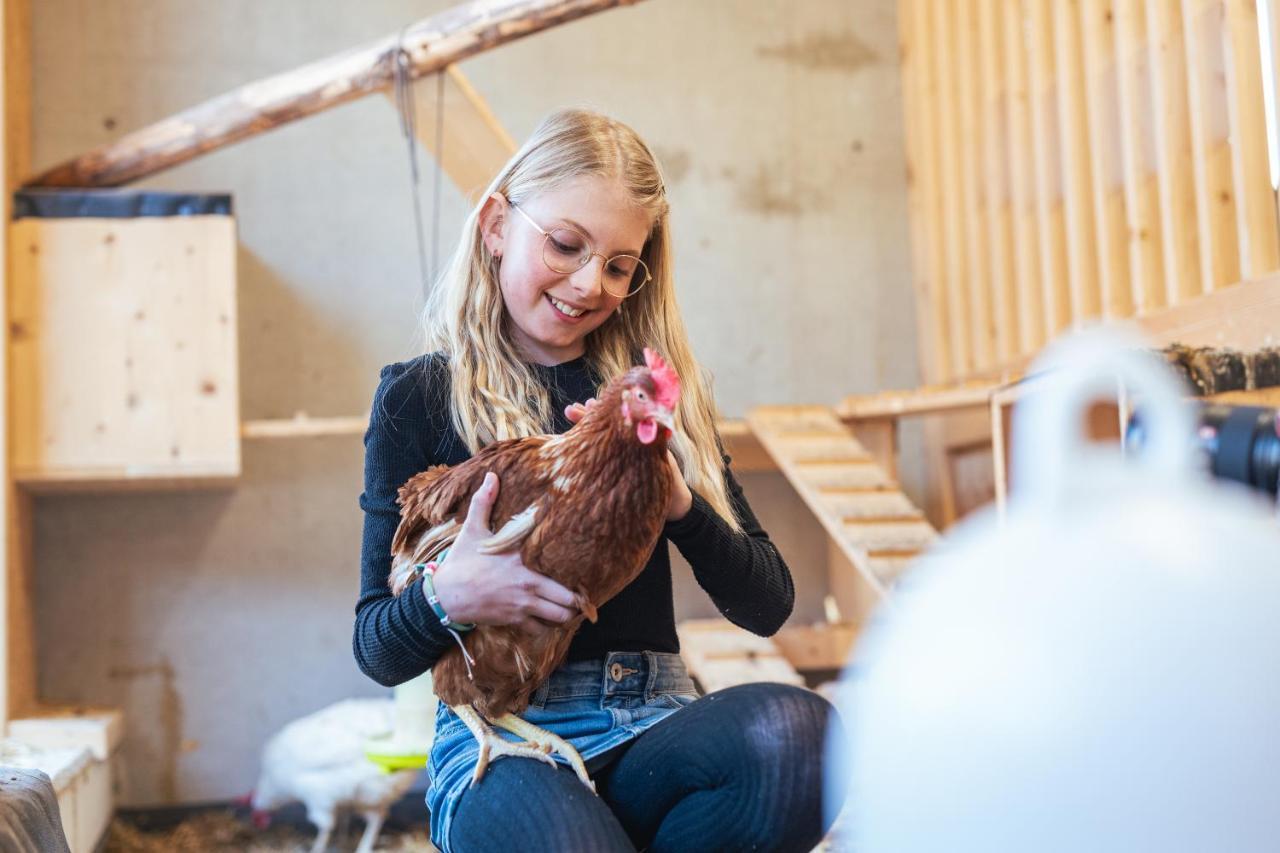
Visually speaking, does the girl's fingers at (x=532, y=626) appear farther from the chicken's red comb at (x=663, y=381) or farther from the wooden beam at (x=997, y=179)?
the wooden beam at (x=997, y=179)

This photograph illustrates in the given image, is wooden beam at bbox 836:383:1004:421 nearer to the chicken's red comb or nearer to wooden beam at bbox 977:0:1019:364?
wooden beam at bbox 977:0:1019:364

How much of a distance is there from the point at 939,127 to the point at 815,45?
1.62 ft

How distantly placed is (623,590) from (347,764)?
177 cm

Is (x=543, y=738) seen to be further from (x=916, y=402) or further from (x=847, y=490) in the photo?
(x=916, y=402)

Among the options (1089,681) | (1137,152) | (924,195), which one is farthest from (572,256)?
(924,195)

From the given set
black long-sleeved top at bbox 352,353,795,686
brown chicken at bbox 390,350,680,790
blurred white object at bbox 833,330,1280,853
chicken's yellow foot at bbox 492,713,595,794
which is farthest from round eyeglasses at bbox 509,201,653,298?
blurred white object at bbox 833,330,1280,853

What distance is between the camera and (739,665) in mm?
2900

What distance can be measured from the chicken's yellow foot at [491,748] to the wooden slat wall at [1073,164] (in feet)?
6.38

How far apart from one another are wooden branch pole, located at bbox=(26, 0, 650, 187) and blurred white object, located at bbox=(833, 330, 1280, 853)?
245 cm

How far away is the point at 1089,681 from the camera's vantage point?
47 centimetres

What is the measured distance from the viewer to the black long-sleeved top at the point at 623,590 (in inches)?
50.5

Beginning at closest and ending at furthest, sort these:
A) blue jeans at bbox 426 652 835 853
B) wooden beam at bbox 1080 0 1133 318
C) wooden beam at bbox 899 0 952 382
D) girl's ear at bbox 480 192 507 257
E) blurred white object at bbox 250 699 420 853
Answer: blue jeans at bbox 426 652 835 853 < girl's ear at bbox 480 192 507 257 < blurred white object at bbox 250 699 420 853 < wooden beam at bbox 1080 0 1133 318 < wooden beam at bbox 899 0 952 382

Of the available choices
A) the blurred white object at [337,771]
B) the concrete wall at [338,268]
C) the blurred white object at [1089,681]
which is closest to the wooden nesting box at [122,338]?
the concrete wall at [338,268]

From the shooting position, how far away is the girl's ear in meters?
1.40
